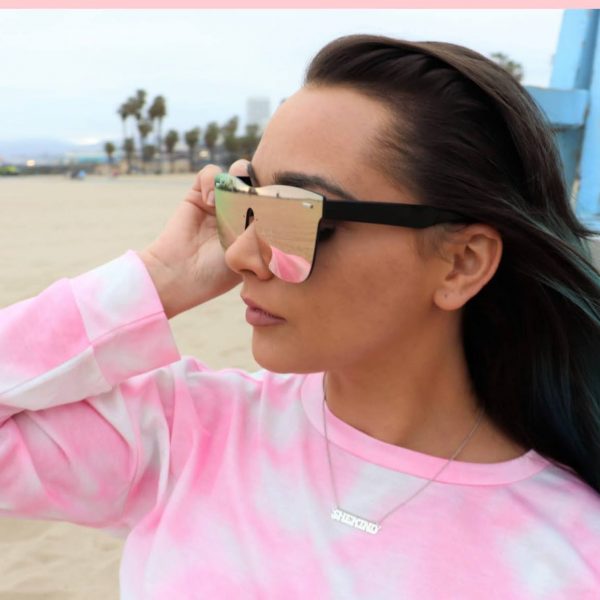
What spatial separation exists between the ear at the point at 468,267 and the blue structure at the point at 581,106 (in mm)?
1705

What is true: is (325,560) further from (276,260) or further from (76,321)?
(76,321)

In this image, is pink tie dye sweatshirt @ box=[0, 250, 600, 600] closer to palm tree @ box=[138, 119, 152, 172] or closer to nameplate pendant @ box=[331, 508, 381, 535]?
nameplate pendant @ box=[331, 508, 381, 535]

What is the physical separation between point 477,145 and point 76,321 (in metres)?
0.82

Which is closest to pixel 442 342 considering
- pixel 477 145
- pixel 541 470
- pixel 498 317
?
pixel 498 317

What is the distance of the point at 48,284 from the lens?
678 centimetres

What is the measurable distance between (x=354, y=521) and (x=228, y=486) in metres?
0.25

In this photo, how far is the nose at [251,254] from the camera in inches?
50.8

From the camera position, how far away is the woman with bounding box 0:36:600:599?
1233 mm

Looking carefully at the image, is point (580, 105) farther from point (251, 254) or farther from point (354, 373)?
point (251, 254)

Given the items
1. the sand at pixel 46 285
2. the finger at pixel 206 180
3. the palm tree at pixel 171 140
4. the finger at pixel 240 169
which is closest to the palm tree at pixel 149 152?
the palm tree at pixel 171 140

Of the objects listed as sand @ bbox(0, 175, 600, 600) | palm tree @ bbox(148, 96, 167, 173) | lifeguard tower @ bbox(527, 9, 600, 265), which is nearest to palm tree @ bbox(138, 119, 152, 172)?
palm tree @ bbox(148, 96, 167, 173)

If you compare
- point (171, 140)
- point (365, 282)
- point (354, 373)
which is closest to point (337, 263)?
point (365, 282)

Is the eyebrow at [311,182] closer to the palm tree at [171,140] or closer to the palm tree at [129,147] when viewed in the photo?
the palm tree at [129,147]

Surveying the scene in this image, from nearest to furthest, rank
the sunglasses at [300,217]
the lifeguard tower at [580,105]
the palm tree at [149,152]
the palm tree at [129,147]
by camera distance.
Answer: the sunglasses at [300,217], the lifeguard tower at [580,105], the palm tree at [149,152], the palm tree at [129,147]
